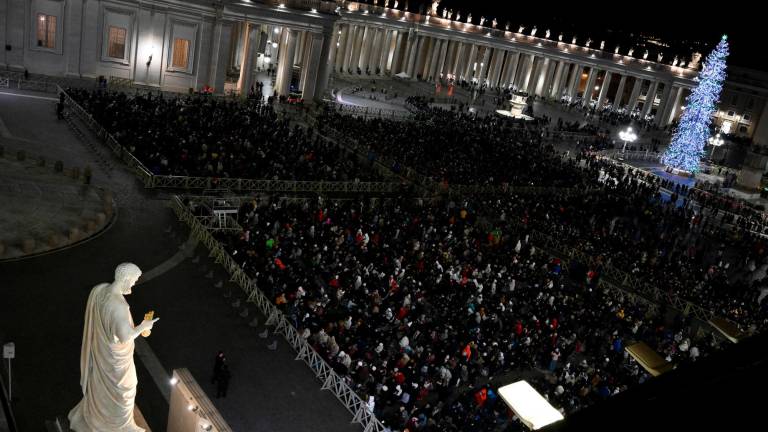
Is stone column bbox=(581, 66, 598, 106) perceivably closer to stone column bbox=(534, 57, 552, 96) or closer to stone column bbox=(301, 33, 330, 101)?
stone column bbox=(534, 57, 552, 96)

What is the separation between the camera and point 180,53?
47531 millimetres

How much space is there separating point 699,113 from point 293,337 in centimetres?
5017

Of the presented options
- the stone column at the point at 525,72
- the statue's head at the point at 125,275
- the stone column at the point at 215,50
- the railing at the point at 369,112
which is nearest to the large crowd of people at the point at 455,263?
the stone column at the point at 215,50

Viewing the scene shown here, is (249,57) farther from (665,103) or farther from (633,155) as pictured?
(665,103)

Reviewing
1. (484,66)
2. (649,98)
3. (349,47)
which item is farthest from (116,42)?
(649,98)

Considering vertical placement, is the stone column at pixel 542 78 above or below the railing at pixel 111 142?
above

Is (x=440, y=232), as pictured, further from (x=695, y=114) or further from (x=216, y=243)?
(x=695, y=114)

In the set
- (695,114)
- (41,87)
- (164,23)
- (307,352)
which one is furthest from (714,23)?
(307,352)

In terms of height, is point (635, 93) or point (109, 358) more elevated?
point (635, 93)

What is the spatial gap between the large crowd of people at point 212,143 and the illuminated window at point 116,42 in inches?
324

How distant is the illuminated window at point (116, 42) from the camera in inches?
1743

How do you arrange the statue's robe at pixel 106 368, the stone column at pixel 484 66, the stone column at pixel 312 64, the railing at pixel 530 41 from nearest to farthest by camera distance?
the statue's robe at pixel 106 368 < the stone column at pixel 312 64 < the railing at pixel 530 41 < the stone column at pixel 484 66

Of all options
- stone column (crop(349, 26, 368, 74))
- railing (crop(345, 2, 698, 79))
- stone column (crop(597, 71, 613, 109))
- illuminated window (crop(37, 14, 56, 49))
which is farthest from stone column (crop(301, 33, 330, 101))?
stone column (crop(597, 71, 613, 109))

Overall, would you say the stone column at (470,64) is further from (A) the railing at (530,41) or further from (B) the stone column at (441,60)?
(B) the stone column at (441,60)
